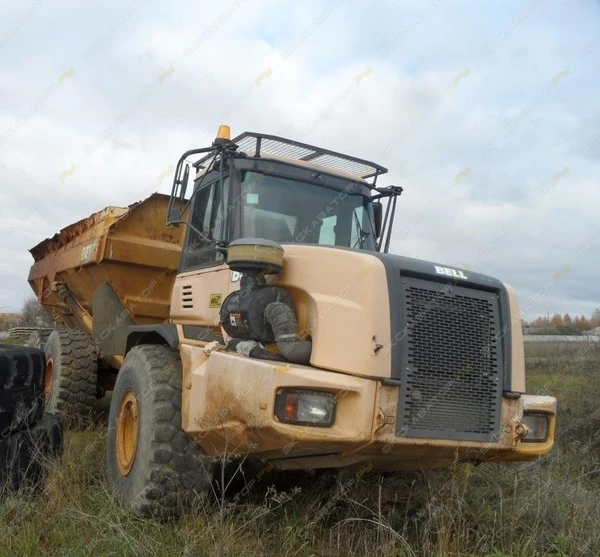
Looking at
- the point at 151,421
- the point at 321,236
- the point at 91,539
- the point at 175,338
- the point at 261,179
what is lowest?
the point at 91,539

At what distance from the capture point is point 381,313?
11.8 ft

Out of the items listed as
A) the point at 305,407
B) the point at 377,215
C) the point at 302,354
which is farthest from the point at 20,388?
the point at 377,215

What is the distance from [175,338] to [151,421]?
1.99 ft

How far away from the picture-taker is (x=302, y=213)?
4949mm

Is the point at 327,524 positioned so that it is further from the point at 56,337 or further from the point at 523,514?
the point at 56,337

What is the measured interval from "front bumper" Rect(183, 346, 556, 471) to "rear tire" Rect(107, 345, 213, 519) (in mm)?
134

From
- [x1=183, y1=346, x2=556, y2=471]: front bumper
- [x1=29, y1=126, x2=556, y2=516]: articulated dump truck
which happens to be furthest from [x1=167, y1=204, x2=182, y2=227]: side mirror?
[x1=183, y1=346, x2=556, y2=471]: front bumper

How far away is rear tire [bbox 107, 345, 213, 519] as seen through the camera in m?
3.89

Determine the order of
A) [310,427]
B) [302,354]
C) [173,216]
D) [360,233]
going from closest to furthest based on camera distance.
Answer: [310,427]
[302,354]
[173,216]
[360,233]

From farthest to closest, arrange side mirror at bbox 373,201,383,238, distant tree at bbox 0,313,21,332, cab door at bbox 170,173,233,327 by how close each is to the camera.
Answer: distant tree at bbox 0,313,21,332 < side mirror at bbox 373,201,383,238 < cab door at bbox 170,173,233,327

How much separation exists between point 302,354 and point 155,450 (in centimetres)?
108

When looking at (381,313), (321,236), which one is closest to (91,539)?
(381,313)

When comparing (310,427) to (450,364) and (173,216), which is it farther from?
(173,216)

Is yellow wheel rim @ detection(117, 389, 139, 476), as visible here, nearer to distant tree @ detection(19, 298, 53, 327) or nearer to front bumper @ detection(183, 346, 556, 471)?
front bumper @ detection(183, 346, 556, 471)
